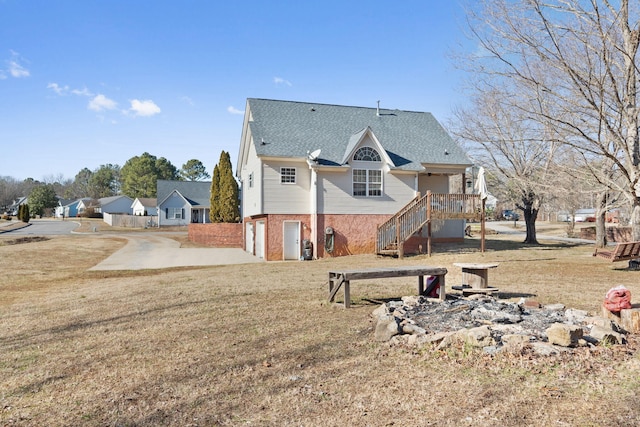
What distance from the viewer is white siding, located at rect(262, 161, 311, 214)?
23062 millimetres

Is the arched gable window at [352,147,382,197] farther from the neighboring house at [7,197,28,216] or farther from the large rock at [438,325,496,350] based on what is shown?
the neighboring house at [7,197,28,216]

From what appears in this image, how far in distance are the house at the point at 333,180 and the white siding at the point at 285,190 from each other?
51 mm

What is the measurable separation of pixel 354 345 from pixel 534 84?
9648 millimetres

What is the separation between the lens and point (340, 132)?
2594 cm

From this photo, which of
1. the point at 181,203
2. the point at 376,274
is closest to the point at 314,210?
the point at 376,274

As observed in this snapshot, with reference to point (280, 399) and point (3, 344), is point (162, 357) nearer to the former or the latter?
point (280, 399)

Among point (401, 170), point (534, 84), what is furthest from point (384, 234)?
point (534, 84)

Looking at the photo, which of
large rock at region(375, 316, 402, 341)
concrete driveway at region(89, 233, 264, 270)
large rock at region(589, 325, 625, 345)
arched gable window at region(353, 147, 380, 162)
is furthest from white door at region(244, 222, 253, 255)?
large rock at region(589, 325, 625, 345)

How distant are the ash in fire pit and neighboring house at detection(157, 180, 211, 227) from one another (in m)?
49.1

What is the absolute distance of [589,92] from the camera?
11.9m

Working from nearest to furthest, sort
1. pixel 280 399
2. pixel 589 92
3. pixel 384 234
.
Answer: pixel 280 399 → pixel 589 92 → pixel 384 234

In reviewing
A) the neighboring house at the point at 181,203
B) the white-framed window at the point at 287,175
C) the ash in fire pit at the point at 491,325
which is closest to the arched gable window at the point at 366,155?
the white-framed window at the point at 287,175

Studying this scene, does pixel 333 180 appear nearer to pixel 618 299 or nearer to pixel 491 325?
pixel 618 299

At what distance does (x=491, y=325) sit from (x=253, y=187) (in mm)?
20255
